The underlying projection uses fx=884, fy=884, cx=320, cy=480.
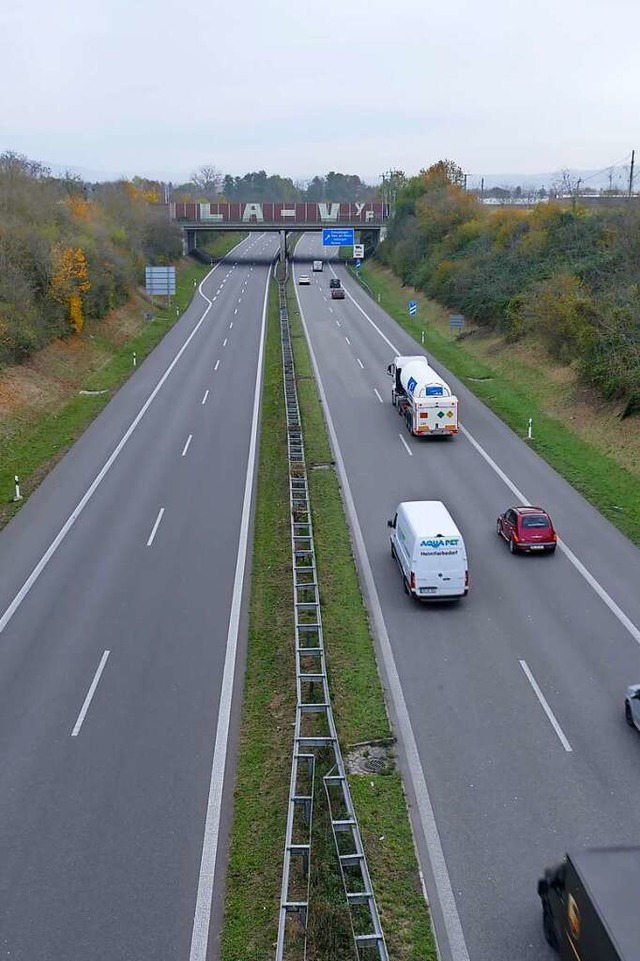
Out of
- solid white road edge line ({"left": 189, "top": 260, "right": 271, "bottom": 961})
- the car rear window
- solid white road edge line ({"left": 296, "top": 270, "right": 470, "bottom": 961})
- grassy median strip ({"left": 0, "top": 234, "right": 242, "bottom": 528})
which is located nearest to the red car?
the car rear window

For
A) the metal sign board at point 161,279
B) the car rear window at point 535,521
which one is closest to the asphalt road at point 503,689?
the car rear window at point 535,521

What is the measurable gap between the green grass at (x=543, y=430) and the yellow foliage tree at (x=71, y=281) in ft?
71.5

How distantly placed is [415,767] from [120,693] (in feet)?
20.8

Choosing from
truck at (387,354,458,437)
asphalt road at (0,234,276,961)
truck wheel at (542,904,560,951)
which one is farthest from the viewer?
truck at (387,354,458,437)

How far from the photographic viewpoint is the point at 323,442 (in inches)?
1409

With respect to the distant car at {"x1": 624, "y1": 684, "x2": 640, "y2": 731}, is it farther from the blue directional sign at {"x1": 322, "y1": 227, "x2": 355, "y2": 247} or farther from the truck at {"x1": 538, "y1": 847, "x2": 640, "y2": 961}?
Result: the blue directional sign at {"x1": 322, "y1": 227, "x2": 355, "y2": 247}

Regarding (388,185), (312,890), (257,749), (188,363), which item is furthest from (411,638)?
(388,185)

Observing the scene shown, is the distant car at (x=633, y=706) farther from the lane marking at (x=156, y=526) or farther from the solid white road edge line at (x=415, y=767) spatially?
the lane marking at (x=156, y=526)

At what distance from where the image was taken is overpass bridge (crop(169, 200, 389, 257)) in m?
111

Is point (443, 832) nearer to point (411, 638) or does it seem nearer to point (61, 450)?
point (411, 638)

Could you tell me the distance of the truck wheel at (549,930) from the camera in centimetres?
1154

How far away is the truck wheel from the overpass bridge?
10367cm

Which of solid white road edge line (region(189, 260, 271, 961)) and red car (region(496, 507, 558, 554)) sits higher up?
red car (region(496, 507, 558, 554))

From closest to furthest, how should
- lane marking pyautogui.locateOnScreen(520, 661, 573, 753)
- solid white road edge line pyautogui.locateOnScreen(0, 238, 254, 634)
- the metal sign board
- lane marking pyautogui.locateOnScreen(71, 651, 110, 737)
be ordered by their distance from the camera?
lane marking pyautogui.locateOnScreen(520, 661, 573, 753) → lane marking pyautogui.locateOnScreen(71, 651, 110, 737) → solid white road edge line pyautogui.locateOnScreen(0, 238, 254, 634) → the metal sign board
